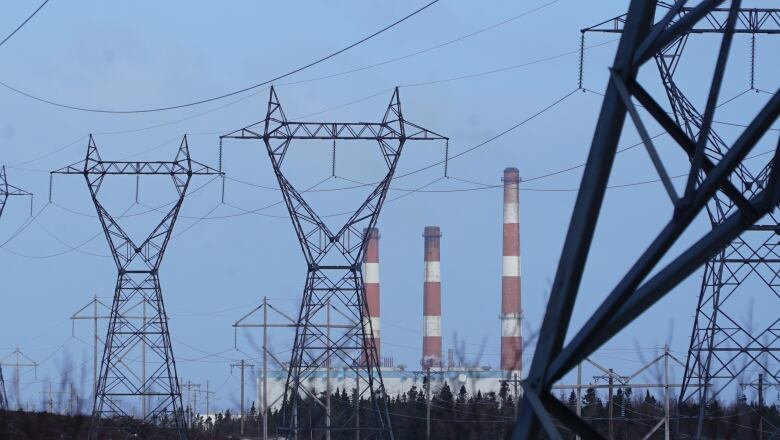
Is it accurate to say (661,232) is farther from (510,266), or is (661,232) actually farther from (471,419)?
(510,266)

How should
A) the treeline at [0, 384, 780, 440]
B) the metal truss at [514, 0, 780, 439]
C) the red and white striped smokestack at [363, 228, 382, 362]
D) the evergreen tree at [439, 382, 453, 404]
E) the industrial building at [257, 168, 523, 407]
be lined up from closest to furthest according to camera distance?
the metal truss at [514, 0, 780, 439]
the evergreen tree at [439, 382, 453, 404]
the treeline at [0, 384, 780, 440]
the industrial building at [257, 168, 523, 407]
the red and white striped smokestack at [363, 228, 382, 362]

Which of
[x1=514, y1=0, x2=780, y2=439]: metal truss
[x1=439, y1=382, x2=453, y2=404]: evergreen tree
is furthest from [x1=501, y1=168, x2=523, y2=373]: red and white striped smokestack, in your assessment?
[x1=514, y1=0, x2=780, y2=439]: metal truss

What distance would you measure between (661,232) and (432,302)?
83668mm

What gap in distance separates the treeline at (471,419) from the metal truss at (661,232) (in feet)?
7.66

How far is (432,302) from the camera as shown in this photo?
89.8 meters

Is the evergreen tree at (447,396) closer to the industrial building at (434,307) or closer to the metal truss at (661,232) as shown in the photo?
the metal truss at (661,232)

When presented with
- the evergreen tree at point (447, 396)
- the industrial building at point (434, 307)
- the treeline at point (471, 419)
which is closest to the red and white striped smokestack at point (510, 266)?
the industrial building at point (434, 307)

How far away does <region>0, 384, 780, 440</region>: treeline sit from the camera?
1255cm

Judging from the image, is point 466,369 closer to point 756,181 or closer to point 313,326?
point 756,181

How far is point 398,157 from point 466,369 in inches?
829

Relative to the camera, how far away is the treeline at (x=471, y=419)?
12547mm

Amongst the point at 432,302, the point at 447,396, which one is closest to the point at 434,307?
the point at 432,302

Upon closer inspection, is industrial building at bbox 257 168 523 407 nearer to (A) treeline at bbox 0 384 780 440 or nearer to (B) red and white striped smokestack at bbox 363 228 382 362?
(B) red and white striped smokestack at bbox 363 228 382 362

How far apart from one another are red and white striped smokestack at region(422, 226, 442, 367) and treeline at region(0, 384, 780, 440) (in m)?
26.2
